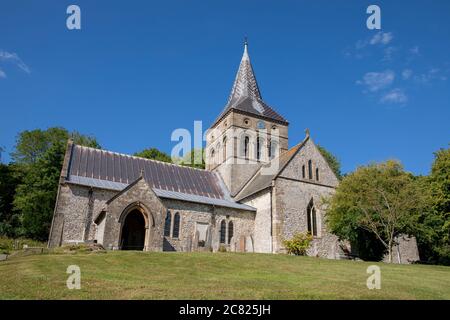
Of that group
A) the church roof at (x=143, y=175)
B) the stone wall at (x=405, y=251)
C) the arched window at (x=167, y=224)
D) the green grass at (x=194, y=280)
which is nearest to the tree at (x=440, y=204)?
the stone wall at (x=405, y=251)

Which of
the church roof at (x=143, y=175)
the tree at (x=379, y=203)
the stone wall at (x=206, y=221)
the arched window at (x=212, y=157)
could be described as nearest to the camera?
the tree at (x=379, y=203)

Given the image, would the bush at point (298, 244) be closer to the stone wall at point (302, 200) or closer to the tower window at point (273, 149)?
the stone wall at point (302, 200)

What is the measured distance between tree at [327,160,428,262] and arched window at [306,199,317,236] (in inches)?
85.4

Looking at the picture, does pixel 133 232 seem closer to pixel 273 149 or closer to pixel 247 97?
pixel 273 149

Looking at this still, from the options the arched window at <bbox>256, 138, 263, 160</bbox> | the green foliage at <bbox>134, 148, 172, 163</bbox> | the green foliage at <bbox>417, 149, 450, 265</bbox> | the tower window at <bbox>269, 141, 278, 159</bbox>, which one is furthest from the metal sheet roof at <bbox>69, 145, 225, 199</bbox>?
the green foliage at <bbox>134, 148, 172, 163</bbox>

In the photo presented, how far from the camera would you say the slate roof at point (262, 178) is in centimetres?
2717

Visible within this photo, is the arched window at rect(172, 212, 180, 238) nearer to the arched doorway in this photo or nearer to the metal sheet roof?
the arched doorway

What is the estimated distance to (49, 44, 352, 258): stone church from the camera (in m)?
21.4

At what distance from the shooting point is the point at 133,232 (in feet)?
78.4

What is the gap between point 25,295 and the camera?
8297 mm

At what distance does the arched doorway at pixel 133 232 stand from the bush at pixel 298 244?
9327 millimetres
